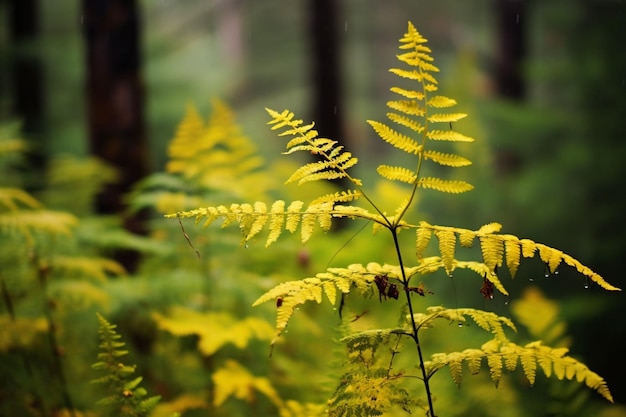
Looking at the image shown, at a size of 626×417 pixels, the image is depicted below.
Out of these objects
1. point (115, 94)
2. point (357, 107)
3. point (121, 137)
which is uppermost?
point (115, 94)

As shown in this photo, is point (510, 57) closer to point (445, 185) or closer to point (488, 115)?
point (488, 115)

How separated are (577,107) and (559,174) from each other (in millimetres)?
909

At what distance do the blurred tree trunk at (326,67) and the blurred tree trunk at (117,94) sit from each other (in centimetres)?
349

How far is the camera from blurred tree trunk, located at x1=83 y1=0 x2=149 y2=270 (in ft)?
15.5

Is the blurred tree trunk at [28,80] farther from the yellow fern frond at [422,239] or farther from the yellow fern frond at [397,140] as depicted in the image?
the yellow fern frond at [422,239]

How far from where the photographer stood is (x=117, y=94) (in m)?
4.79

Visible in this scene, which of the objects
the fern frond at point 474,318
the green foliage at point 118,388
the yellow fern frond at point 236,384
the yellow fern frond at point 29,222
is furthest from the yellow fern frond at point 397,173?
the yellow fern frond at point 29,222

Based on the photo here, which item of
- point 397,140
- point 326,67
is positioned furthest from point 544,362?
point 326,67

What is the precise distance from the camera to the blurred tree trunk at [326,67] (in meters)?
7.97

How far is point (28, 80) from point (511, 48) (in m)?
8.24

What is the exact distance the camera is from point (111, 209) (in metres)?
5.09

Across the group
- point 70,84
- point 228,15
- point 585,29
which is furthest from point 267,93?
point 585,29

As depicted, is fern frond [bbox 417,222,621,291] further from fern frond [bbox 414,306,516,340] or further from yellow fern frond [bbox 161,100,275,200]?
yellow fern frond [bbox 161,100,275,200]

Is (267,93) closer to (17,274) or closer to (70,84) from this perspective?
(70,84)
